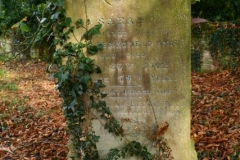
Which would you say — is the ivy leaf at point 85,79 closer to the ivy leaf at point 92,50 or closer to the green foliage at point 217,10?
the ivy leaf at point 92,50

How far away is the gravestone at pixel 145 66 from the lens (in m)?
3.40

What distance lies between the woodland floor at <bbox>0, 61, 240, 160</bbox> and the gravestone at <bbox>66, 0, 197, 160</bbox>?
0.87 m

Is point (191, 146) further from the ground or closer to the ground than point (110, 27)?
closer to the ground

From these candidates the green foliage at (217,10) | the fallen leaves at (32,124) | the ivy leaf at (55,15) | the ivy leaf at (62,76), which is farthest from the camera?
the green foliage at (217,10)

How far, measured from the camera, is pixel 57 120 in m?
5.88

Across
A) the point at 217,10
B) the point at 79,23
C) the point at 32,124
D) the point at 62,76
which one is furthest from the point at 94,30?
the point at 217,10

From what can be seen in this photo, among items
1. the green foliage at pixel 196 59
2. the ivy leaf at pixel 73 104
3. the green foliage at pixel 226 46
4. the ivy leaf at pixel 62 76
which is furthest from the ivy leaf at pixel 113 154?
the green foliage at pixel 196 59

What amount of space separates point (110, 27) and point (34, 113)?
3321mm

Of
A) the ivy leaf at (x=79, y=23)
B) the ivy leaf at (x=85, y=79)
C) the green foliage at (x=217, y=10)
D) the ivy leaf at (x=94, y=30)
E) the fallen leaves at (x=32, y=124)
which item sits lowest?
the fallen leaves at (x=32, y=124)

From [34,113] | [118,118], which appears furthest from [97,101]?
[34,113]

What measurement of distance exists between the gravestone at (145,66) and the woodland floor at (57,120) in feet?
2.84

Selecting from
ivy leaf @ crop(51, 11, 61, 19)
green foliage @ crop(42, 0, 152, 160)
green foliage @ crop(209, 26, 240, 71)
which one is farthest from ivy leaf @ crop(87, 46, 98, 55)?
green foliage @ crop(209, 26, 240, 71)

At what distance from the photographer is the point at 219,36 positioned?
27.9 feet

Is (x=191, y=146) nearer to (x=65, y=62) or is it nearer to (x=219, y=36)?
(x=65, y=62)
